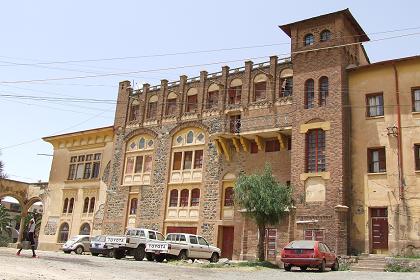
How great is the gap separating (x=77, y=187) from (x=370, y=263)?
26.5 m

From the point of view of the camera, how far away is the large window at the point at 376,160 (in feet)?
83.8

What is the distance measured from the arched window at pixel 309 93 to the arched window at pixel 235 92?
20.2 feet

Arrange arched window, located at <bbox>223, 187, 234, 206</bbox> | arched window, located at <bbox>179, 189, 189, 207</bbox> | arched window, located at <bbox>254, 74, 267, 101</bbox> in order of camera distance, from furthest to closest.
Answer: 1. arched window, located at <bbox>179, 189, 189, 207</bbox>
2. arched window, located at <bbox>254, 74, 267, 101</bbox>
3. arched window, located at <bbox>223, 187, 234, 206</bbox>

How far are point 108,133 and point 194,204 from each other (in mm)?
11534

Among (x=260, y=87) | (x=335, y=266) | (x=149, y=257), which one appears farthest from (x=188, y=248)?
(x=260, y=87)

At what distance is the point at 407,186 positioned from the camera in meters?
24.2

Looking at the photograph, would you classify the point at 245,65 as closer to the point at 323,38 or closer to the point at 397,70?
the point at 323,38

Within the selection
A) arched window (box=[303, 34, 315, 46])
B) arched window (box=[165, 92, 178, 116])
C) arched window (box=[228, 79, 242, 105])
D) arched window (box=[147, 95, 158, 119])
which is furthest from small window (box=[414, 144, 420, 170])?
arched window (box=[147, 95, 158, 119])

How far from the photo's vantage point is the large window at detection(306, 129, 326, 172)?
26.8m

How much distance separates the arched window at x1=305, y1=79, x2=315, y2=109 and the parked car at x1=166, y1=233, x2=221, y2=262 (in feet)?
34.0

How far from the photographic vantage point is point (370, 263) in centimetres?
2311

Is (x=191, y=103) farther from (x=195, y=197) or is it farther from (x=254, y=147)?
(x=195, y=197)

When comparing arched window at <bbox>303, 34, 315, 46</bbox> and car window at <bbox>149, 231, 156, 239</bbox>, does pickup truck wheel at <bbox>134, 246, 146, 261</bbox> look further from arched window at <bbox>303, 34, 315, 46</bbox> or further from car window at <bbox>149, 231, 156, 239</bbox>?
arched window at <bbox>303, 34, 315, 46</bbox>

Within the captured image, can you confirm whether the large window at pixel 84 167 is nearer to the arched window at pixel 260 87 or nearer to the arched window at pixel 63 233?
the arched window at pixel 63 233
